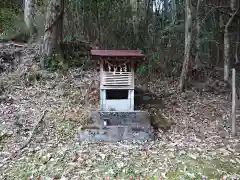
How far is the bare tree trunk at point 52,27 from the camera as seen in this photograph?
8945mm

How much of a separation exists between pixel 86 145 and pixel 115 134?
0.62m

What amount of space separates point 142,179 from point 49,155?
1700mm

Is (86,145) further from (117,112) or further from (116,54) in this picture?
(116,54)

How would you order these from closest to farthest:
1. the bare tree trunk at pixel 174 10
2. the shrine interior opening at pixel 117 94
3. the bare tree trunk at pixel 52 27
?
1. the shrine interior opening at pixel 117 94
2. the bare tree trunk at pixel 52 27
3. the bare tree trunk at pixel 174 10

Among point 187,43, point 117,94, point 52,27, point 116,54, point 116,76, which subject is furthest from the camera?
point 52,27

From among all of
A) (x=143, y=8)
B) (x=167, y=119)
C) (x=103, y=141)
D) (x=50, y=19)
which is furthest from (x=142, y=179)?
(x=143, y=8)

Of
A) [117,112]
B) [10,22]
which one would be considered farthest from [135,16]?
[117,112]

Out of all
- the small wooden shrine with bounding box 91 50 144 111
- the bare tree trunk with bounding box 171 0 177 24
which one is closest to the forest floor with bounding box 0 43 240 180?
the small wooden shrine with bounding box 91 50 144 111

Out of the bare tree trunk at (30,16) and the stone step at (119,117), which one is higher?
the bare tree trunk at (30,16)

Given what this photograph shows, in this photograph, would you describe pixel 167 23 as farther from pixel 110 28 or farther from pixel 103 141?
pixel 103 141

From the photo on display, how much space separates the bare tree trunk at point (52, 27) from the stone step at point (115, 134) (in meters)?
3.99

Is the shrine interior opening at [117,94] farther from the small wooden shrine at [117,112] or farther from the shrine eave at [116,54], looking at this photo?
the shrine eave at [116,54]

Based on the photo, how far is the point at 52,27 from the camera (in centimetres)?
904

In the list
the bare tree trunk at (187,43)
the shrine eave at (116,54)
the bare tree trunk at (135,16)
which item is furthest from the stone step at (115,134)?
the bare tree trunk at (135,16)
